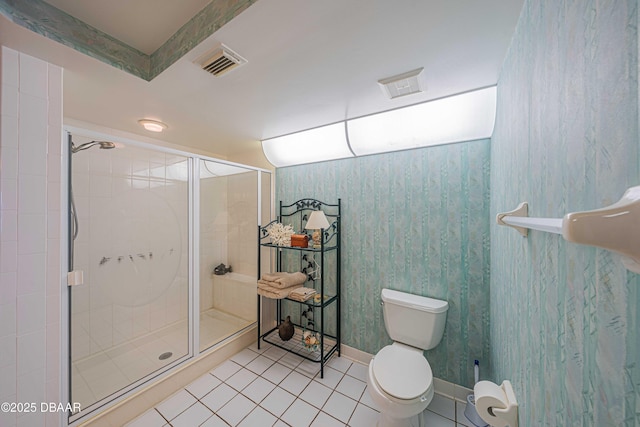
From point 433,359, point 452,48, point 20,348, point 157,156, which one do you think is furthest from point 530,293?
point 157,156

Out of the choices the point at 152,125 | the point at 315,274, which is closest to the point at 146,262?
the point at 152,125

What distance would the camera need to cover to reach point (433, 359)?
5.87ft

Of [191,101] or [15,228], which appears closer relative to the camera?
[15,228]

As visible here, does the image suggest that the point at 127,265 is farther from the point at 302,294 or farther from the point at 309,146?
the point at 309,146

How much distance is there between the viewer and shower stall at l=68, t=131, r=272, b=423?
1.60m

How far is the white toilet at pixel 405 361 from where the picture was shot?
4.11ft

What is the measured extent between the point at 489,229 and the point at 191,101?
229 cm

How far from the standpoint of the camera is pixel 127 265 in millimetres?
2057

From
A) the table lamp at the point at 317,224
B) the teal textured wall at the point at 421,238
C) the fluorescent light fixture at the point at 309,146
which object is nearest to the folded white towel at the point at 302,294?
the teal textured wall at the point at 421,238

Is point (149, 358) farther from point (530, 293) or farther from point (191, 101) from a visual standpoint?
point (530, 293)

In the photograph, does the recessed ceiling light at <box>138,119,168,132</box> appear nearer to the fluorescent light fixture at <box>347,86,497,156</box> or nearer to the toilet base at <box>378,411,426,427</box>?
the fluorescent light fixture at <box>347,86,497,156</box>

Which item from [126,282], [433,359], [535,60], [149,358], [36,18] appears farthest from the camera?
[126,282]

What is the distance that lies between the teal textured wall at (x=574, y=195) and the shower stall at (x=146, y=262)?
218 cm

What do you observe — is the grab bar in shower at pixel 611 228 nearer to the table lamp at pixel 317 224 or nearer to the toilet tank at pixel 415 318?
the toilet tank at pixel 415 318
